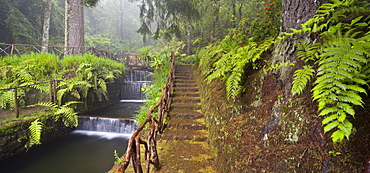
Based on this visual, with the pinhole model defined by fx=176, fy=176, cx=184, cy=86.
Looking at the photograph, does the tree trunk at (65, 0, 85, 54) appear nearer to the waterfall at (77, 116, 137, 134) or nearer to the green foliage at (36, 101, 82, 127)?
the green foliage at (36, 101, 82, 127)

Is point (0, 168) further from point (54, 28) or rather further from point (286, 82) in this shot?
point (54, 28)

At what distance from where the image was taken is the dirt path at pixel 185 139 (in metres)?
3.27

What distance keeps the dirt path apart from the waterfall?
2.57 m

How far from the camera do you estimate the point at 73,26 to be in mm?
A: 10852

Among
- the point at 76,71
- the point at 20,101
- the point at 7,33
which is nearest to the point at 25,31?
the point at 7,33

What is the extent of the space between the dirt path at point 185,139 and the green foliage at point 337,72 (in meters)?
2.16

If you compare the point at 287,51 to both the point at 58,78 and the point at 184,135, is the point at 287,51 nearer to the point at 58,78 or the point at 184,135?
the point at 184,135

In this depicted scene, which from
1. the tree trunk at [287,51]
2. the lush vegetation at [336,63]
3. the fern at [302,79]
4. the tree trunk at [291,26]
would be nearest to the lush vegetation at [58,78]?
the tree trunk at [287,51]

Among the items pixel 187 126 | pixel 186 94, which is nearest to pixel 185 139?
pixel 187 126

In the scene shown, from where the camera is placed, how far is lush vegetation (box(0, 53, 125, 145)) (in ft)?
22.8

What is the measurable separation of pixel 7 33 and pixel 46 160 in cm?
1564

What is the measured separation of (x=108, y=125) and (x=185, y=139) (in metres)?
4.84

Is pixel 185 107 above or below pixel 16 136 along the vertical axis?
above

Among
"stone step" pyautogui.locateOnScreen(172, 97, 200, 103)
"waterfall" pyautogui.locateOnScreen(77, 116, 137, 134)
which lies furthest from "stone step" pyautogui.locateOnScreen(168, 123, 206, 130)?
"waterfall" pyautogui.locateOnScreen(77, 116, 137, 134)
